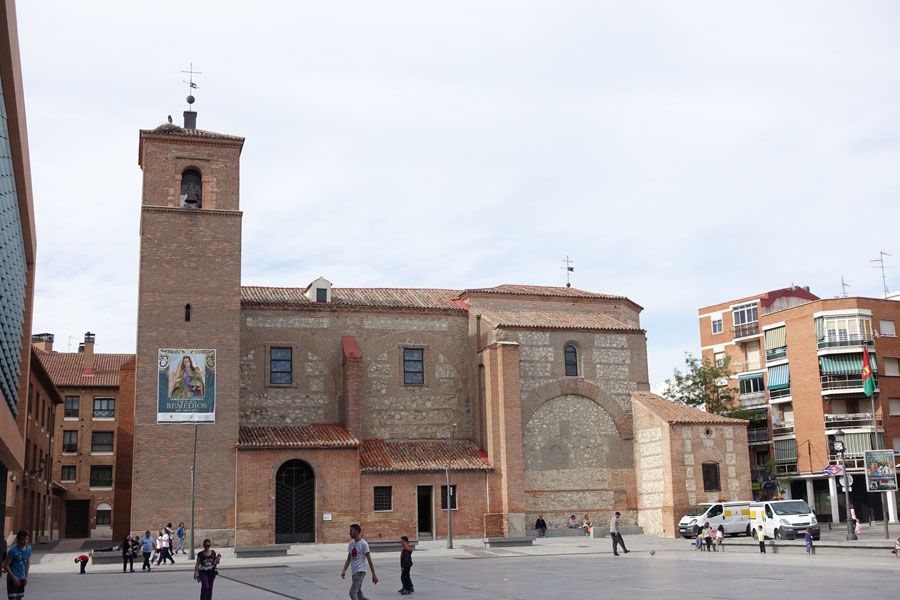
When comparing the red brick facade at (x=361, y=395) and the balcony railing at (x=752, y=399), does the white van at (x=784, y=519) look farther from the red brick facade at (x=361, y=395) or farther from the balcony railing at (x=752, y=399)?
the balcony railing at (x=752, y=399)

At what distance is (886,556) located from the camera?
Result: 24.6 meters

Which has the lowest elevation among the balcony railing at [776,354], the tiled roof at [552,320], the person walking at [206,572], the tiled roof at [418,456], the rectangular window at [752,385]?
the person walking at [206,572]

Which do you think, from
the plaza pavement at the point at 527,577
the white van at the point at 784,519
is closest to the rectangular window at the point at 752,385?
the white van at the point at 784,519

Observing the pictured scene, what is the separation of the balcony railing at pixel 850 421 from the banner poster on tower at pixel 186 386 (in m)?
32.6

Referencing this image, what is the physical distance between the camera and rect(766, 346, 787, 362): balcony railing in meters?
52.8

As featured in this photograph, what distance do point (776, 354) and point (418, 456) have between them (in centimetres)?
2469

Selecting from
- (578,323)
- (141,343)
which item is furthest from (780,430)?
(141,343)

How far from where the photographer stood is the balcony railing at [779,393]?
52375mm

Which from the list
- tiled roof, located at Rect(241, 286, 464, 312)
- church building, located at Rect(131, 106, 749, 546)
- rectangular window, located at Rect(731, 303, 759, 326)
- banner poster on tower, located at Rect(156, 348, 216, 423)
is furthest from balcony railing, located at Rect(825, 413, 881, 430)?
banner poster on tower, located at Rect(156, 348, 216, 423)

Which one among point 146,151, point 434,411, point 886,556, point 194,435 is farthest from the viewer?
point 434,411

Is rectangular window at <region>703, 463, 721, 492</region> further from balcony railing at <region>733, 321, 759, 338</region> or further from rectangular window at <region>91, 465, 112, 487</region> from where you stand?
rectangular window at <region>91, 465, 112, 487</region>

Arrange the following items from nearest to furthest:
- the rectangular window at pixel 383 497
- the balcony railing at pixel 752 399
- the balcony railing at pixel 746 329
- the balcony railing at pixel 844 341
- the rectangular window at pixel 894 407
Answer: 1. the rectangular window at pixel 383 497
2. the rectangular window at pixel 894 407
3. the balcony railing at pixel 844 341
4. the balcony railing at pixel 752 399
5. the balcony railing at pixel 746 329

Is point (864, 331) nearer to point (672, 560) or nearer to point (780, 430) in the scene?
point (780, 430)

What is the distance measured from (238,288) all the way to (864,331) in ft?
110
